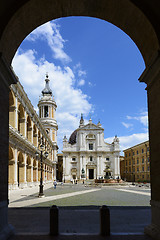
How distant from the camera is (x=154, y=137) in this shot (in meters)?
7.13

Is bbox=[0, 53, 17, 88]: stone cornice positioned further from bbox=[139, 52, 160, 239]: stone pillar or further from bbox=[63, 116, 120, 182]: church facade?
bbox=[63, 116, 120, 182]: church facade

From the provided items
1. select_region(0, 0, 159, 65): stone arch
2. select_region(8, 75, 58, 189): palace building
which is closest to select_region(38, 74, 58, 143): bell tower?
select_region(8, 75, 58, 189): palace building

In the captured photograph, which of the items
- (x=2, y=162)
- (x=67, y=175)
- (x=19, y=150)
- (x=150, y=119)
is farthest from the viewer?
(x=67, y=175)

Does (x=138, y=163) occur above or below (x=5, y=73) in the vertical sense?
below

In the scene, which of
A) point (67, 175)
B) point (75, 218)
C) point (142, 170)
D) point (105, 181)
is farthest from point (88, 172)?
point (75, 218)

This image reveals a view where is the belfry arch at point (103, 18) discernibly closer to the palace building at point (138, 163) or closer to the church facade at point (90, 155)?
the palace building at point (138, 163)

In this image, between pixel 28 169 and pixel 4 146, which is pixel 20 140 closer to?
pixel 28 169

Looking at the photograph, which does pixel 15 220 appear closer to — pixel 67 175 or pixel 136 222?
pixel 136 222

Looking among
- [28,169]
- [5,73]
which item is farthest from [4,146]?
[28,169]

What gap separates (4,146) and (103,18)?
559 cm

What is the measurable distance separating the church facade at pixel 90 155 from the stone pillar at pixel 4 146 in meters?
66.0

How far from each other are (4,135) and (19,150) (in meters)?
21.7

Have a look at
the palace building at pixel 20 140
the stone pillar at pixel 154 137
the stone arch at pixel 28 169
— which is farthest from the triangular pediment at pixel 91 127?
the stone pillar at pixel 154 137

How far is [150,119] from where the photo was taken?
755 cm
